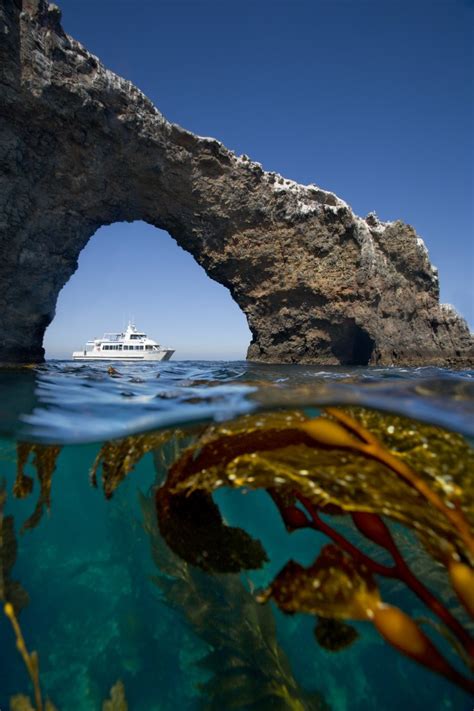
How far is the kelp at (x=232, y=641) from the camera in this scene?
156 inches

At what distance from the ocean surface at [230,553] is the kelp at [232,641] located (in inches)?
0.7

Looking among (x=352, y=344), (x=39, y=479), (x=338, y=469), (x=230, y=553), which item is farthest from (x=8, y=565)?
(x=352, y=344)

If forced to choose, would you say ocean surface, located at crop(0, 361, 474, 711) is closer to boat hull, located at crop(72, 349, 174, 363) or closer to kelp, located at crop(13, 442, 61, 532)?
kelp, located at crop(13, 442, 61, 532)

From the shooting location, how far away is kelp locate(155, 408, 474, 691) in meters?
1.39

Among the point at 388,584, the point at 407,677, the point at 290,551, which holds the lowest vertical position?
the point at 290,551

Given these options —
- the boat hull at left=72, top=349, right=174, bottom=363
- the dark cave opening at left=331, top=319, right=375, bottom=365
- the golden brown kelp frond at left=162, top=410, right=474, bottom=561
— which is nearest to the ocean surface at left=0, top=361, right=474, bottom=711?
the golden brown kelp frond at left=162, top=410, right=474, bottom=561

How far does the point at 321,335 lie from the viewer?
Answer: 2409 centimetres

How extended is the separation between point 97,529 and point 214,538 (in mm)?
18149

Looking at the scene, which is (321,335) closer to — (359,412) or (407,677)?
(407,677)

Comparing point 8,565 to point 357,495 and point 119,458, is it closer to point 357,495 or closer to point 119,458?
point 119,458

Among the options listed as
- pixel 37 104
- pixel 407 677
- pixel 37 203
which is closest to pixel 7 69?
pixel 37 104

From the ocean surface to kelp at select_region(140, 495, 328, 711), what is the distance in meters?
0.02

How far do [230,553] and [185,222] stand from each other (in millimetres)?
22475

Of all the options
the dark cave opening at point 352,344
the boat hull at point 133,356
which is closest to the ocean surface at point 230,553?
the dark cave opening at point 352,344
